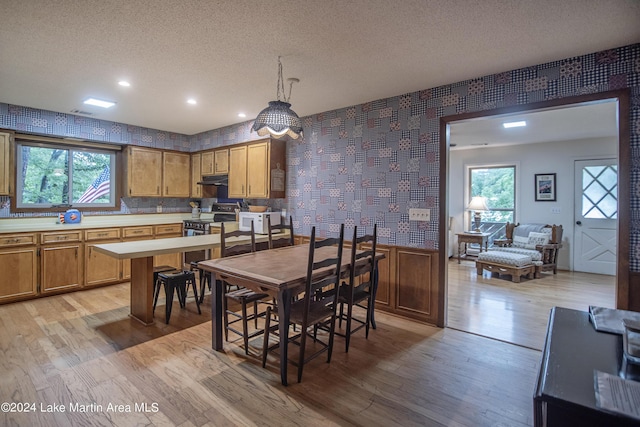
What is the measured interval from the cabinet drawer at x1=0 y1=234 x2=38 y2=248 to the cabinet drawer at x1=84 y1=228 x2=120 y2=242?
0.56 metres

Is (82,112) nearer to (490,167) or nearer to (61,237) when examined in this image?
(61,237)

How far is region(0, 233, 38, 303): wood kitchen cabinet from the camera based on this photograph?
3803mm

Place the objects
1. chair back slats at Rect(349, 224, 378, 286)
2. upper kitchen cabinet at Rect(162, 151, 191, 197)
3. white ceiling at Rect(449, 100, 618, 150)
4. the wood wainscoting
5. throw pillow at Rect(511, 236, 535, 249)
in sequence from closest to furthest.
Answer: chair back slats at Rect(349, 224, 378, 286) → the wood wainscoting → white ceiling at Rect(449, 100, 618, 150) → upper kitchen cabinet at Rect(162, 151, 191, 197) → throw pillow at Rect(511, 236, 535, 249)

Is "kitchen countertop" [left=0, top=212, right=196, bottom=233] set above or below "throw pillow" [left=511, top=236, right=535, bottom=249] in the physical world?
above

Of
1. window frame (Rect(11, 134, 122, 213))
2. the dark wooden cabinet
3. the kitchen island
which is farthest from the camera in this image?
window frame (Rect(11, 134, 122, 213))

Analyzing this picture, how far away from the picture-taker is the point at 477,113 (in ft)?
10.1

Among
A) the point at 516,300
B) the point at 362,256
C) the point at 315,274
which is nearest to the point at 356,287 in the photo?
the point at 362,256

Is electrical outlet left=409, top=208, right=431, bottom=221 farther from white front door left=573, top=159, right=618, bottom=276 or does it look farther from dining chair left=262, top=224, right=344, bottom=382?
white front door left=573, top=159, right=618, bottom=276

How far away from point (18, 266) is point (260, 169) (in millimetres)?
3188

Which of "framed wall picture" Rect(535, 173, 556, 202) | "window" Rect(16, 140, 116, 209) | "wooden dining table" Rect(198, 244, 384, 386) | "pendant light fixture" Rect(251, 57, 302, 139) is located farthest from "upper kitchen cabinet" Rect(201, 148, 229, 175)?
"framed wall picture" Rect(535, 173, 556, 202)

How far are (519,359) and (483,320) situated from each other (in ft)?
2.79

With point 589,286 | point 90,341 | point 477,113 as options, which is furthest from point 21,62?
point 589,286

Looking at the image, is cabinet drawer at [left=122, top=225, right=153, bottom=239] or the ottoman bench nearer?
cabinet drawer at [left=122, top=225, right=153, bottom=239]

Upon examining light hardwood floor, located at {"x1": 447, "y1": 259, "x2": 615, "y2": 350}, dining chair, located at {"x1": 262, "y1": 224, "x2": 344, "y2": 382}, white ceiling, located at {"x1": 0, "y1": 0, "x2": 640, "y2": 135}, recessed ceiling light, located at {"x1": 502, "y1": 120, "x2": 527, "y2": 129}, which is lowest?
light hardwood floor, located at {"x1": 447, "y1": 259, "x2": 615, "y2": 350}
